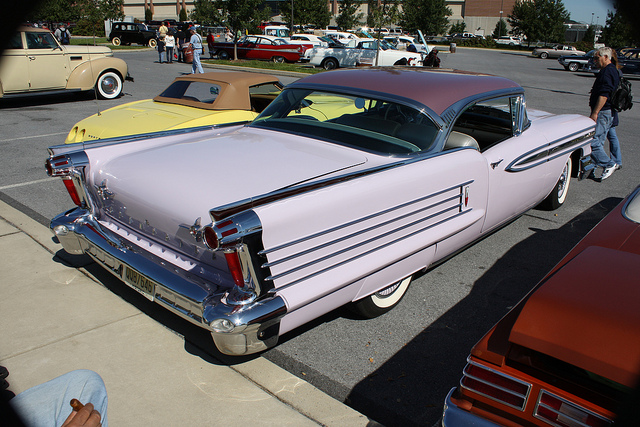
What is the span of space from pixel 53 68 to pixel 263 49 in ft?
44.9

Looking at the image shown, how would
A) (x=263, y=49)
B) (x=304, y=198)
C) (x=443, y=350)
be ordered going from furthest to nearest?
(x=263, y=49) < (x=443, y=350) < (x=304, y=198)

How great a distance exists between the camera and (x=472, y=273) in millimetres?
4109

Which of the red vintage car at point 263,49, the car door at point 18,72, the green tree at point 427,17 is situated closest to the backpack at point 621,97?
the car door at point 18,72

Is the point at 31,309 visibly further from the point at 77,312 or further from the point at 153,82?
the point at 153,82

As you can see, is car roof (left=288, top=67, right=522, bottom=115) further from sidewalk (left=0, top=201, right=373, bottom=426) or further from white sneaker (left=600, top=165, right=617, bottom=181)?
white sneaker (left=600, top=165, right=617, bottom=181)

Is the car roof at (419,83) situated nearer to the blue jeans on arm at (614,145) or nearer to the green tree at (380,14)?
the blue jeans on arm at (614,145)

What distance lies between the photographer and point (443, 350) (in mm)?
3098

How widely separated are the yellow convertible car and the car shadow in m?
3.32

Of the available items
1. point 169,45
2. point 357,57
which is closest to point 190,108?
point 357,57

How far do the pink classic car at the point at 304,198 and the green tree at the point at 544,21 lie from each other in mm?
49191

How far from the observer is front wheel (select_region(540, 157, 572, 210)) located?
539 centimetres

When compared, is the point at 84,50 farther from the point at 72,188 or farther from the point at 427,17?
the point at 427,17

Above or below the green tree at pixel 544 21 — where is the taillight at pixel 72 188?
below

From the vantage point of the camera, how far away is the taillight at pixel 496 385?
181 centimetres
